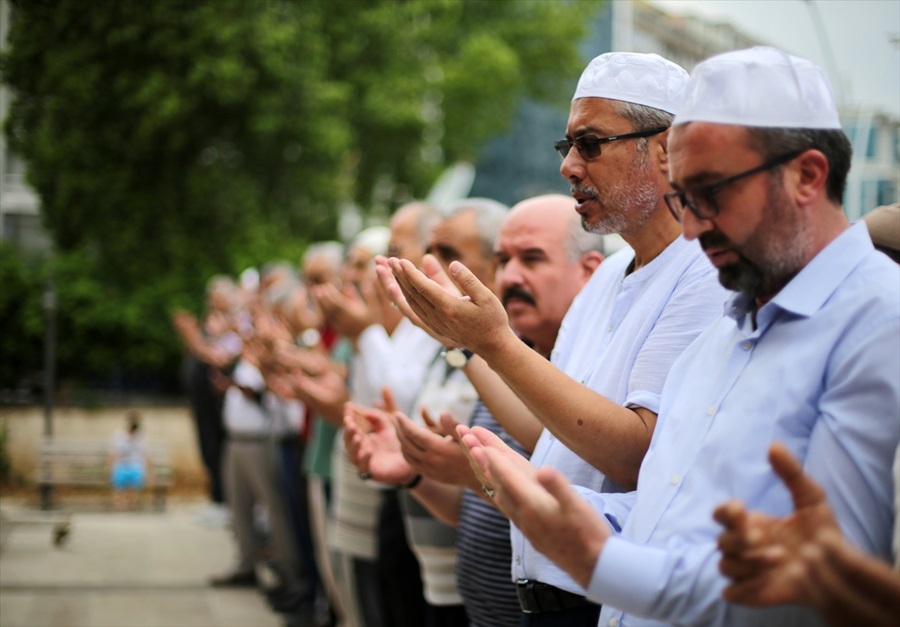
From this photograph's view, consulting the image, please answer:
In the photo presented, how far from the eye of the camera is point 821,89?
207 centimetres

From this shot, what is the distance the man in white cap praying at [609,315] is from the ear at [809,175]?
1.83 feet

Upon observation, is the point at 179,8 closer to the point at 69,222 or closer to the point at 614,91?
the point at 69,222

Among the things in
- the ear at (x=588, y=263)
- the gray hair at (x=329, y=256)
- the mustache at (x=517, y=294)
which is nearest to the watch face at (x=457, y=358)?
the mustache at (x=517, y=294)

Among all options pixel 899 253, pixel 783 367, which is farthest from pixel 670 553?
pixel 899 253

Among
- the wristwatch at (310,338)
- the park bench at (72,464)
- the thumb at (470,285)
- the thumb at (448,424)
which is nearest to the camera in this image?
the thumb at (470,285)

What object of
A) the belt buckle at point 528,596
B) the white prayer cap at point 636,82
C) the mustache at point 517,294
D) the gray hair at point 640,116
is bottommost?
the belt buckle at point 528,596

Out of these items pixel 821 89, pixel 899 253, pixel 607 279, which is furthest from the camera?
pixel 607 279

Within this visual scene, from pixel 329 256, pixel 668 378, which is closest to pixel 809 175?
pixel 668 378

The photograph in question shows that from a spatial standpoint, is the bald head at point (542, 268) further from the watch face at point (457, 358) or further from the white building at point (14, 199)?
the white building at point (14, 199)

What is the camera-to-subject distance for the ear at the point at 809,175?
2.03 meters

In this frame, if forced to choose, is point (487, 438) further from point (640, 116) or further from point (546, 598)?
point (640, 116)

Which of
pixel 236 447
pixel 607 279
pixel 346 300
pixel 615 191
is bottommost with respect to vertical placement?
pixel 236 447

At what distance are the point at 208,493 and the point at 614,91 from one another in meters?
11.0

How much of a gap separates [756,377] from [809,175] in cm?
35
